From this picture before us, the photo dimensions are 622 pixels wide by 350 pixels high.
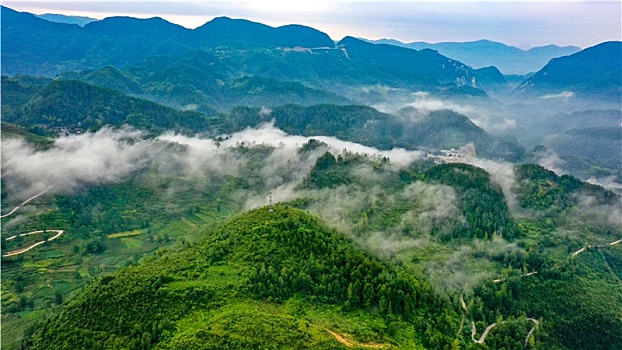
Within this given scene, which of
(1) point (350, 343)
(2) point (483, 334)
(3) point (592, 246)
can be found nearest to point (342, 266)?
(1) point (350, 343)

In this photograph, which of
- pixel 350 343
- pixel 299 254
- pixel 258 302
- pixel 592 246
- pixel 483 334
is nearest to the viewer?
pixel 350 343

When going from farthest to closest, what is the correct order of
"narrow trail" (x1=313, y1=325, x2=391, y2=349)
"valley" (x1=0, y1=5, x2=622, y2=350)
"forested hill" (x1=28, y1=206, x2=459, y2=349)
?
1. "valley" (x1=0, y1=5, x2=622, y2=350)
2. "narrow trail" (x1=313, y1=325, x2=391, y2=349)
3. "forested hill" (x1=28, y1=206, x2=459, y2=349)

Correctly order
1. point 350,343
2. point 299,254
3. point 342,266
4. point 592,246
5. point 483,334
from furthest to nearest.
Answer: point 592,246 < point 299,254 < point 342,266 < point 483,334 < point 350,343

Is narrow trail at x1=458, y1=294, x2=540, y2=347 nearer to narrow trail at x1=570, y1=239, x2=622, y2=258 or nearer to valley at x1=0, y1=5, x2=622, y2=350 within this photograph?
valley at x1=0, y1=5, x2=622, y2=350

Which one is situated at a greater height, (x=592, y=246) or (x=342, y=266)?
(x=342, y=266)

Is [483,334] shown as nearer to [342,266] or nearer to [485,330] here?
[485,330]

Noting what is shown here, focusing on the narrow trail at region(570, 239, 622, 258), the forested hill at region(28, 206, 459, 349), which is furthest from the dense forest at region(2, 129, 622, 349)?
the narrow trail at region(570, 239, 622, 258)

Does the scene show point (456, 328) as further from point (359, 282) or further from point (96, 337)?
point (96, 337)

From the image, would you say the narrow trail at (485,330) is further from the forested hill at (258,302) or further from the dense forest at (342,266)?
the forested hill at (258,302)

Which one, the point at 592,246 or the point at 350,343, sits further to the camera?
the point at 592,246
